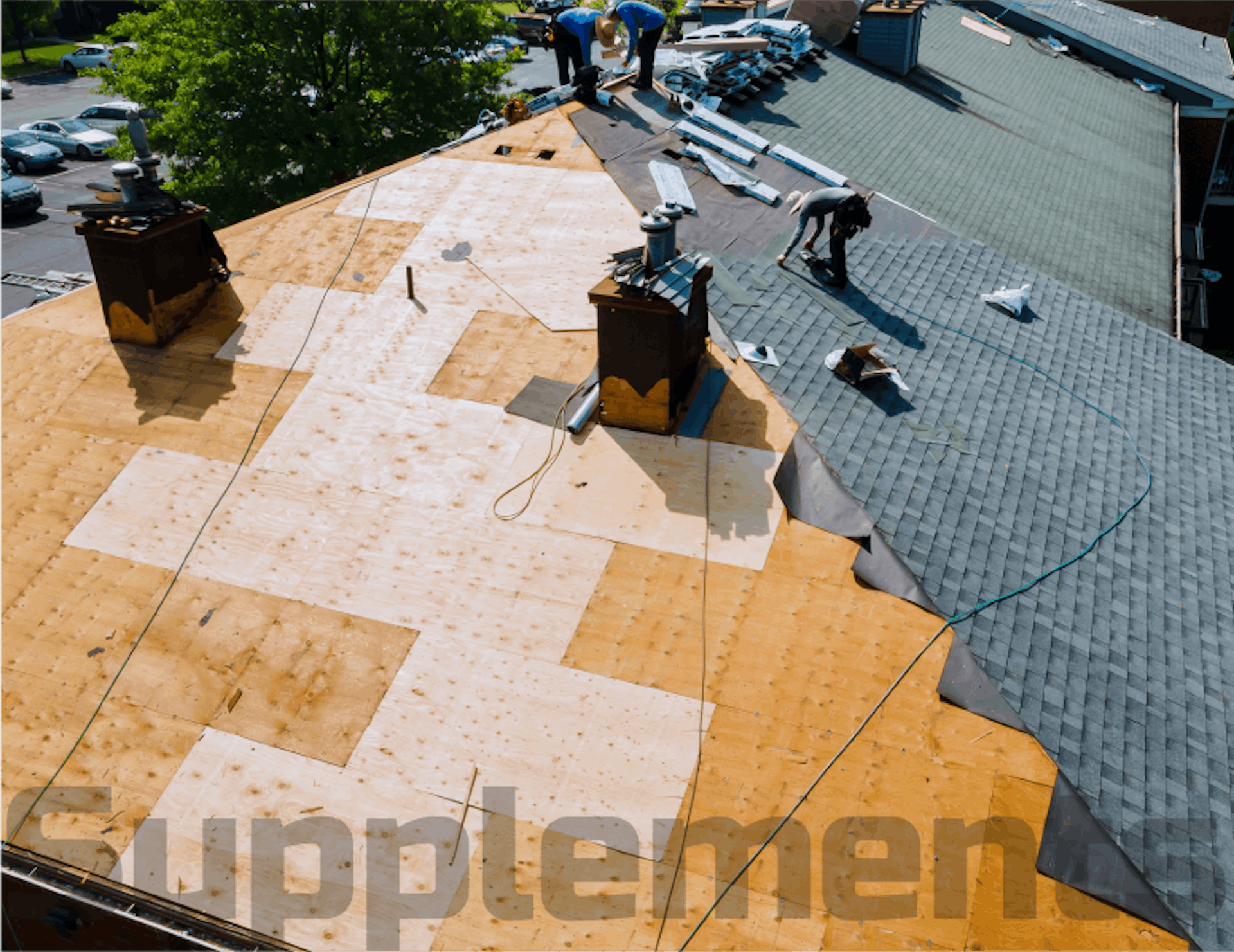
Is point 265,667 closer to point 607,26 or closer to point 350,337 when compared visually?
point 350,337

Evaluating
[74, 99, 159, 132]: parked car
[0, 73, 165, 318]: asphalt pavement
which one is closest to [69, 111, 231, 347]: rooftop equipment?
Answer: [0, 73, 165, 318]: asphalt pavement

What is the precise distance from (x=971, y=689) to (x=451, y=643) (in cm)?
517

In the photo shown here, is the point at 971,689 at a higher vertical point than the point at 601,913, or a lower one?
higher

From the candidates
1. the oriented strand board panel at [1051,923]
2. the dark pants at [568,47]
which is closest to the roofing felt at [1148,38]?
the dark pants at [568,47]

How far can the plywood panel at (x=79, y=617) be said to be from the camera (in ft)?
34.7

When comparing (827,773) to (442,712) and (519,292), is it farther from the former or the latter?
(519,292)

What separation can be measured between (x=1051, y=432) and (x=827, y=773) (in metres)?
6.70

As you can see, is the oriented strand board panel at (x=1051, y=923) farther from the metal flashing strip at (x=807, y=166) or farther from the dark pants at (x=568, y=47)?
the dark pants at (x=568, y=47)

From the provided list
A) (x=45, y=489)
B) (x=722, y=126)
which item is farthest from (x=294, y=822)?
(x=722, y=126)

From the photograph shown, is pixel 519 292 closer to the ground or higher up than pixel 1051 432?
higher up

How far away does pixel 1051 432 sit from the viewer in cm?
1347

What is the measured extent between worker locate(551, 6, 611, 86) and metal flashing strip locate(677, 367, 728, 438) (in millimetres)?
10781

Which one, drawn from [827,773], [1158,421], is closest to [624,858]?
[827,773]

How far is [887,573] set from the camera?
10539mm
